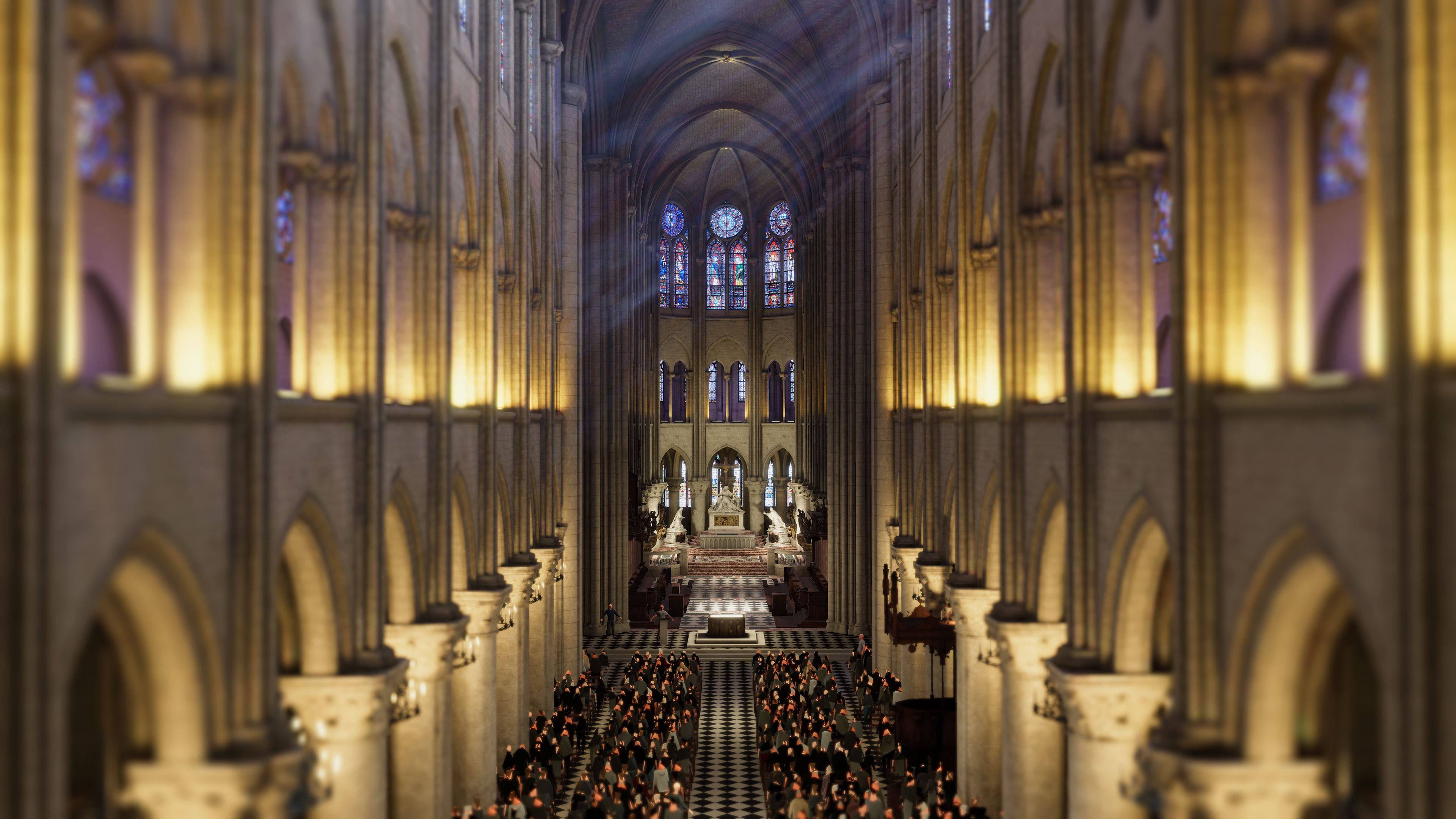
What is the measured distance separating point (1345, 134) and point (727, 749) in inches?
836

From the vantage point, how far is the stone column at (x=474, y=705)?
20.5 m

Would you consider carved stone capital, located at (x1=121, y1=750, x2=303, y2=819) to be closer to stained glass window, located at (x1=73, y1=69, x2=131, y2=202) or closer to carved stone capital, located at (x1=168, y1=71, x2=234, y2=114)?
stained glass window, located at (x1=73, y1=69, x2=131, y2=202)

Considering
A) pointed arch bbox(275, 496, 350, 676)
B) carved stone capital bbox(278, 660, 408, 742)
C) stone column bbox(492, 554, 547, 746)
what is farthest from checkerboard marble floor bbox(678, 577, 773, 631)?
pointed arch bbox(275, 496, 350, 676)

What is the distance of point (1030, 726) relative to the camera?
16844 millimetres

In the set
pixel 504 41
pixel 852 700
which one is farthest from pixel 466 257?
pixel 852 700

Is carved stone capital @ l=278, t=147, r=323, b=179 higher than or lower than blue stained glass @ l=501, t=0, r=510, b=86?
lower

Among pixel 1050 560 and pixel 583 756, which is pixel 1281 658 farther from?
pixel 583 756

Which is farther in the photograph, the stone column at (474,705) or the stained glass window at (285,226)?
the stone column at (474,705)

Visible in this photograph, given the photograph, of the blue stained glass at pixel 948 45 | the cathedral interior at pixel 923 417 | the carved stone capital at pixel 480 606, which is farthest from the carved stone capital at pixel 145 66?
the blue stained glass at pixel 948 45

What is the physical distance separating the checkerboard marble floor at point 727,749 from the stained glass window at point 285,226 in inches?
506

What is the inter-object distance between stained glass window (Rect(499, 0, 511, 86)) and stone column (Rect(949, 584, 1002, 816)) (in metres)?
13.9

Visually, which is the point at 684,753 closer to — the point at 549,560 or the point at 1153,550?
the point at 549,560

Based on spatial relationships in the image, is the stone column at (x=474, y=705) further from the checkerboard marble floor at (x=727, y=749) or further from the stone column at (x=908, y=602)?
the stone column at (x=908, y=602)

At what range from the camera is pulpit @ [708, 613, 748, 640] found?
3875 cm
